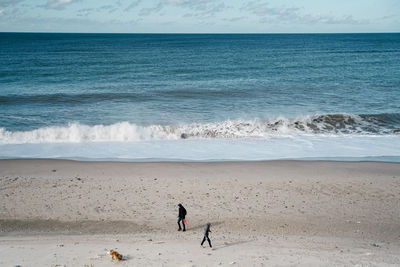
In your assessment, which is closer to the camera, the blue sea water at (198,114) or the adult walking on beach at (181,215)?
the adult walking on beach at (181,215)

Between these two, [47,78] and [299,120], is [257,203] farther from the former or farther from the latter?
[47,78]

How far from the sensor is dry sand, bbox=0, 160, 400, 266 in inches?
374

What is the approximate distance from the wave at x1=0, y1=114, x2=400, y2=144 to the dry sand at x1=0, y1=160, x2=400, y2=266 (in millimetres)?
5224

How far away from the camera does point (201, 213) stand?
1216 cm

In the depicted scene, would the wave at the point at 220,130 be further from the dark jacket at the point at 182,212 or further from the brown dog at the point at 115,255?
the brown dog at the point at 115,255

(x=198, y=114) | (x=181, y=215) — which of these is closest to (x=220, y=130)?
(x=198, y=114)

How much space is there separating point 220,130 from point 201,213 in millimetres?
12019

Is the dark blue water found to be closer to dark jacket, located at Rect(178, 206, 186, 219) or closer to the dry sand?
the dry sand

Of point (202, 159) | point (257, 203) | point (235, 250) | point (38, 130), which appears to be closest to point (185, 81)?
point (38, 130)

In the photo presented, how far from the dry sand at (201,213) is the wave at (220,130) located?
5224 mm

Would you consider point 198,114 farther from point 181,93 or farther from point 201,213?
point 201,213

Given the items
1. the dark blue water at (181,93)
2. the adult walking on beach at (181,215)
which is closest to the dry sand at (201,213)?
the adult walking on beach at (181,215)

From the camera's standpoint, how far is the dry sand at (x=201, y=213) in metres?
9.51

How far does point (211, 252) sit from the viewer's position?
9688mm
